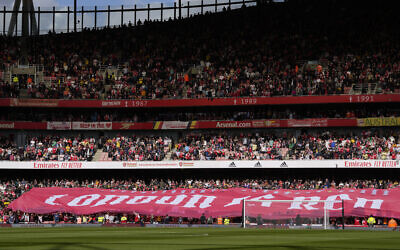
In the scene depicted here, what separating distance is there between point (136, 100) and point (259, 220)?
24.6 m

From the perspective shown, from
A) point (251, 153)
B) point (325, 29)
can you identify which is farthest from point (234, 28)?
point (251, 153)

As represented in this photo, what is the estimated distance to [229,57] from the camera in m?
60.0

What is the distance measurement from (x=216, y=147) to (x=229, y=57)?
38.5 feet

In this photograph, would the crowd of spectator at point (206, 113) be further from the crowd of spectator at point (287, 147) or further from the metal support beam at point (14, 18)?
the metal support beam at point (14, 18)

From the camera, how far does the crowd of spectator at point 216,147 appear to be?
48.3 metres

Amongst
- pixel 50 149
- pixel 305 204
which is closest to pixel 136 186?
pixel 50 149

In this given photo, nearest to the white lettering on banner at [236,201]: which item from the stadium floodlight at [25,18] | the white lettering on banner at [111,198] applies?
the white lettering on banner at [111,198]

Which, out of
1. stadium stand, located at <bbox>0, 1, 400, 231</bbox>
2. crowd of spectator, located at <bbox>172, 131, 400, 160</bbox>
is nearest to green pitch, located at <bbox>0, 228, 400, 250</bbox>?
stadium stand, located at <bbox>0, 1, 400, 231</bbox>

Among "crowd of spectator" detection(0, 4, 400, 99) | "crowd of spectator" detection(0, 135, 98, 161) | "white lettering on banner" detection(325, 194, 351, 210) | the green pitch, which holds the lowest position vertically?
"white lettering on banner" detection(325, 194, 351, 210)

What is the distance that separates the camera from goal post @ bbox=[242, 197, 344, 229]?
33.7 m

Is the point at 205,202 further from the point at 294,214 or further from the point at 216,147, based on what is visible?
the point at 216,147

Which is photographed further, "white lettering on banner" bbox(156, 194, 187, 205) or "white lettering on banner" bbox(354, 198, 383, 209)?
"white lettering on banner" bbox(156, 194, 187, 205)

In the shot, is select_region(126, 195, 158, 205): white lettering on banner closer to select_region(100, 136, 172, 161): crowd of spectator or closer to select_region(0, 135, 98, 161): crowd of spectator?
select_region(100, 136, 172, 161): crowd of spectator

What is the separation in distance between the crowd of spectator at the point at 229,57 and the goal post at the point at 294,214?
19.4 metres
